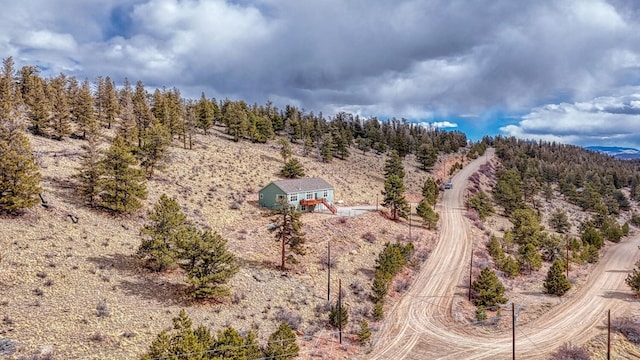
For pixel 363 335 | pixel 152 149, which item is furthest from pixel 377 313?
pixel 152 149

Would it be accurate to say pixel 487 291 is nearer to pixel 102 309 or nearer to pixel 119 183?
pixel 102 309

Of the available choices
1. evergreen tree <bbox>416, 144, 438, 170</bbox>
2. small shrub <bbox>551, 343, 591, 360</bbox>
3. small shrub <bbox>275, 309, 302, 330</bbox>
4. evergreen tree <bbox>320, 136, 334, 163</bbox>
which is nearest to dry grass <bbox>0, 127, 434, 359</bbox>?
small shrub <bbox>275, 309, 302, 330</bbox>

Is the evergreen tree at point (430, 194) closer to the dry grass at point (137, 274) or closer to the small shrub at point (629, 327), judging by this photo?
the dry grass at point (137, 274)

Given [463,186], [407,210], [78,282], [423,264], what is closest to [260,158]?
[407,210]

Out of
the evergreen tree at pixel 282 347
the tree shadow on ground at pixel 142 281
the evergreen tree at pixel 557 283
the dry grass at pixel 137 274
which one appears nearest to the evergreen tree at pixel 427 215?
the dry grass at pixel 137 274

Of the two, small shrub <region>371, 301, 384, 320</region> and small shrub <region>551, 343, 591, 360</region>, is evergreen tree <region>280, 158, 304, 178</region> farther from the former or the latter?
small shrub <region>551, 343, 591, 360</region>

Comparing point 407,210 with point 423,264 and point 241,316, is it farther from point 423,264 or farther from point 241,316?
point 241,316

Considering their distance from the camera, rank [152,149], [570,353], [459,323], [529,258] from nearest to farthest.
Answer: [570,353] → [459,323] → [529,258] → [152,149]
